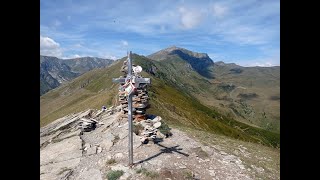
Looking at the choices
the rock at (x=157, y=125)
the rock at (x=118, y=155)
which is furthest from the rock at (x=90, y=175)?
the rock at (x=157, y=125)

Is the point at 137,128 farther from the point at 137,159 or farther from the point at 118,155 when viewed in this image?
the point at 137,159

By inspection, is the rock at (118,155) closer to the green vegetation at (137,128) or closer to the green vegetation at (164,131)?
the green vegetation at (137,128)

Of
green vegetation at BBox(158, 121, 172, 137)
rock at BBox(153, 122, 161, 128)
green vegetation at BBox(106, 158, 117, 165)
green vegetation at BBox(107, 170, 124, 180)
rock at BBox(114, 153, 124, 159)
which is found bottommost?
green vegetation at BBox(107, 170, 124, 180)

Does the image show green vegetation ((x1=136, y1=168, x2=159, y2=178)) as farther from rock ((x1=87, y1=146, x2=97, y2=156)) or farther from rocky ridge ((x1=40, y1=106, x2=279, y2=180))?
rock ((x1=87, y1=146, x2=97, y2=156))

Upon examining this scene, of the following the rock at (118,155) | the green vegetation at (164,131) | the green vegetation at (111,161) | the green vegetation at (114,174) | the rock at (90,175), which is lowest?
the rock at (90,175)

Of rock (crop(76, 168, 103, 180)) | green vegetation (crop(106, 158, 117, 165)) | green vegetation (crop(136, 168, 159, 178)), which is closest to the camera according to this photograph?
green vegetation (crop(136, 168, 159, 178))

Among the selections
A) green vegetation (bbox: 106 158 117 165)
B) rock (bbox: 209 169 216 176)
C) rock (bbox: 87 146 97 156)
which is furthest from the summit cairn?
rock (bbox: 209 169 216 176)

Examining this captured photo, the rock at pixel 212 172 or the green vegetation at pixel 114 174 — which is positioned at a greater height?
the green vegetation at pixel 114 174

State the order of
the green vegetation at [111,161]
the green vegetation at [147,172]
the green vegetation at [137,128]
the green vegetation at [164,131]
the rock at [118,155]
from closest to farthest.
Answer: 1. the green vegetation at [147,172]
2. the green vegetation at [111,161]
3. the rock at [118,155]
4. the green vegetation at [137,128]
5. the green vegetation at [164,131]

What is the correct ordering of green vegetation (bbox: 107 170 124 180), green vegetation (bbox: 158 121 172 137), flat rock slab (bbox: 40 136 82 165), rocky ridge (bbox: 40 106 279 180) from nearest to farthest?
green vegetation (bbox: 107 170 124 180), rocky ridge (bbox: 40 106 279 180), flat rock slab (bbox: 40 136 82 165), green vegetation (bbox: 158 121 172 137)
